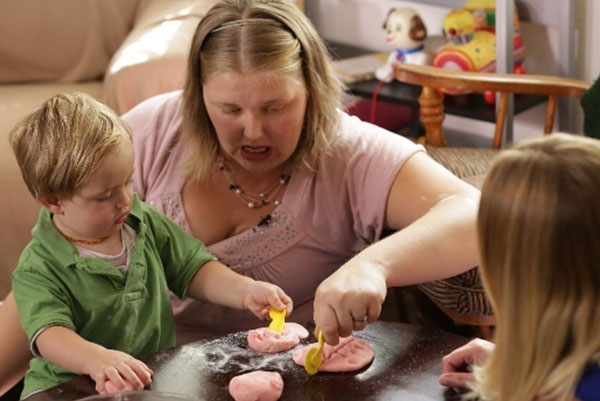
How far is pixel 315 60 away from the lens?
199cm

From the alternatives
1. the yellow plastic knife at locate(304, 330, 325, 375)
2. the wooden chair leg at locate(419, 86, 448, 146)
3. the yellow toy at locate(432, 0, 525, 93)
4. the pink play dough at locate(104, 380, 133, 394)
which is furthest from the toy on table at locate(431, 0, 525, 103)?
the pink play dough at locate(104, 380, 133, 394)

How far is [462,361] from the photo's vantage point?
1.47 meters

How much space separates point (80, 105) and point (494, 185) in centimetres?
78

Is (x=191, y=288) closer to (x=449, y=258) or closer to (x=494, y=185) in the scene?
(x=449, y=258)

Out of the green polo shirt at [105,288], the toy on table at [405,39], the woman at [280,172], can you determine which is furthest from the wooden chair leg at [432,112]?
the green polo shirt at [105,288]

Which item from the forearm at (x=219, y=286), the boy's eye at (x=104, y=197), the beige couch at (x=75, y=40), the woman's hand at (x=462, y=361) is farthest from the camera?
the beige couch at (x=75, y=40)

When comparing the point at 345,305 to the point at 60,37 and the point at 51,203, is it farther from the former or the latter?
the point at 60,37

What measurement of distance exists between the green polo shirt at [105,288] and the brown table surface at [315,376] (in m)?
0.17

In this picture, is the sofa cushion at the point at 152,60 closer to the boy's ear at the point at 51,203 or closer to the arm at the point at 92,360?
the boy's ear at the point at 51,203

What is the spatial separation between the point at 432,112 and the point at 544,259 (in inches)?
70.8

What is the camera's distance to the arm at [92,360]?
1509mm

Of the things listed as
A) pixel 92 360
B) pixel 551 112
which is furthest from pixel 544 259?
pixel 551 112

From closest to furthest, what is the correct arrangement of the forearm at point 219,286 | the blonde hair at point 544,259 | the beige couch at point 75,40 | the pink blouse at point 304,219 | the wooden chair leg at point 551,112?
1. the blonde hair at point 544,259
2. the forearm at point 219,286
3. the pink blouse at point 304,219
4. the wooden chair leg at point 551,112
5. the beige couch at point 75,40

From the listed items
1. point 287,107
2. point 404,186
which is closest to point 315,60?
point 287,107
